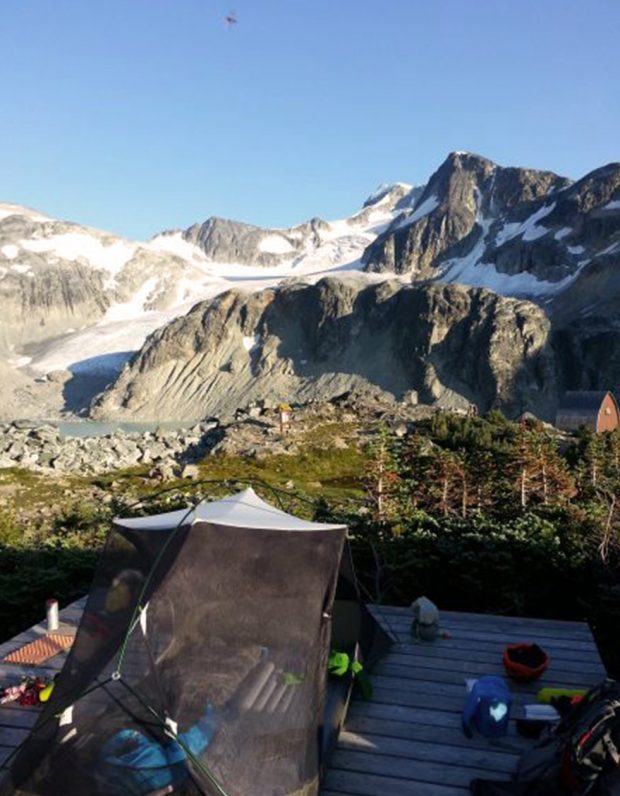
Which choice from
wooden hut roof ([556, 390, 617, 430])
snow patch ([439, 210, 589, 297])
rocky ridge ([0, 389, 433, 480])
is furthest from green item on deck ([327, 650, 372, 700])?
snow patch ([439, 210, 589, 297])

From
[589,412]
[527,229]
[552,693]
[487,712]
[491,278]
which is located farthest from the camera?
[527,229]

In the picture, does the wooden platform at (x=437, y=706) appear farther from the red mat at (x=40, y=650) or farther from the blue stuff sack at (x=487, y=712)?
the red mat at (x=40, y=650)

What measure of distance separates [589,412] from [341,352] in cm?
8144

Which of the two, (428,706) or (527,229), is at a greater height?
(527,229)

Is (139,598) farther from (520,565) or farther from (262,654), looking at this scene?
(520,565)

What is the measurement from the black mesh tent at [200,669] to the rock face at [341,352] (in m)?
103

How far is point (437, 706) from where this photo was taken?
17.8 feet

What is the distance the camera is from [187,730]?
4.07 metres

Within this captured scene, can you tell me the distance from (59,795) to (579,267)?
144m

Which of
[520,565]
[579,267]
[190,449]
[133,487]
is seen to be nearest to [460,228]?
[579,267]

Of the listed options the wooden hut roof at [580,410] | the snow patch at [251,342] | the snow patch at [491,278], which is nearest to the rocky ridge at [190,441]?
the wooden hut roof at [580,410]

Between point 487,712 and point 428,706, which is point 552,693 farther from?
point 428,706

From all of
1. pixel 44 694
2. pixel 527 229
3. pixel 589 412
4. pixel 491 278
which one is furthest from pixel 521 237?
pixel 44 694

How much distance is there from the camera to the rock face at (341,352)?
107m
